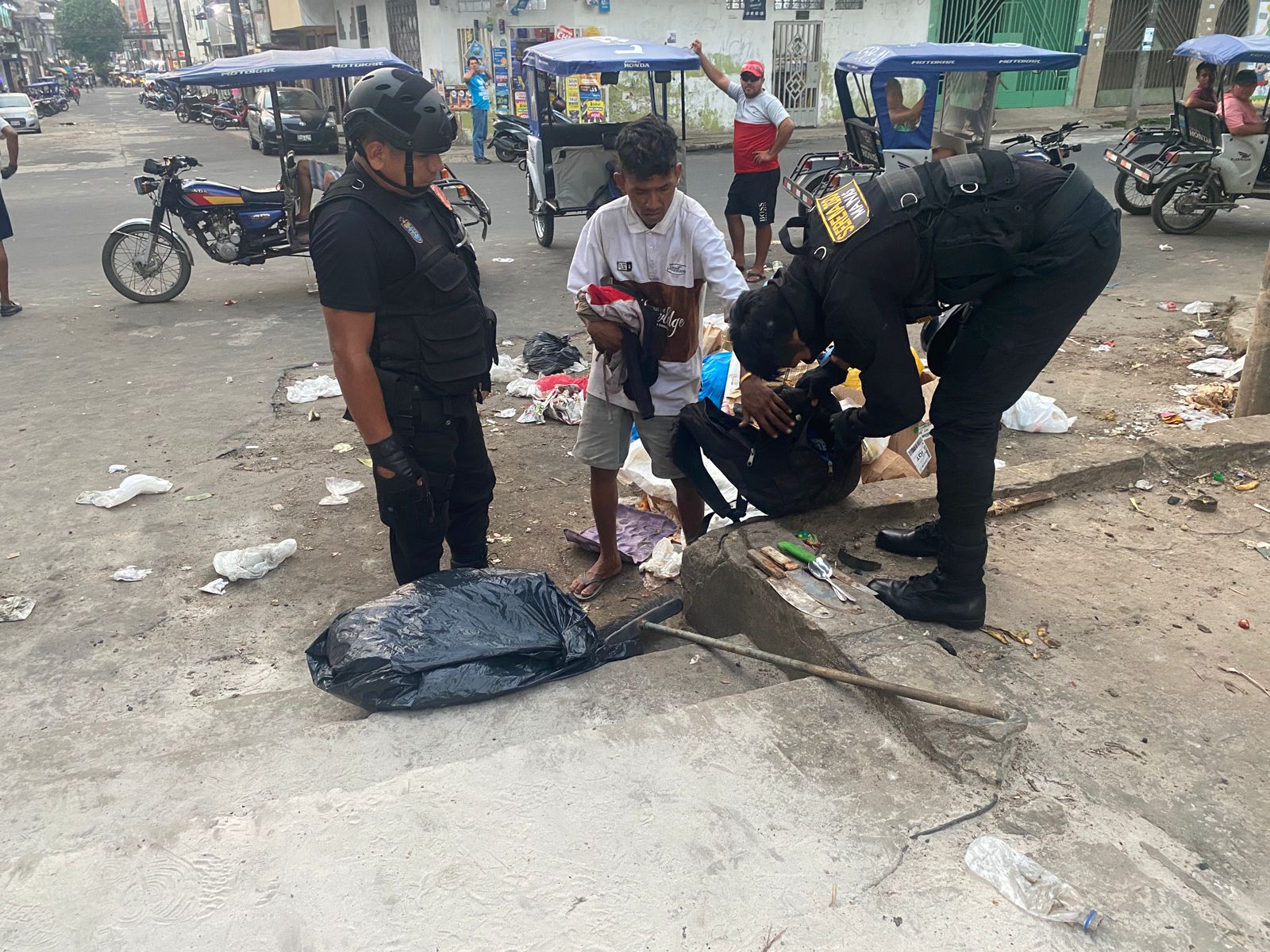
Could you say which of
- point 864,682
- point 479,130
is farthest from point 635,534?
point 479,130

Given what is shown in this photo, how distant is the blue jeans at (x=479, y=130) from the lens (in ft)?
60.1

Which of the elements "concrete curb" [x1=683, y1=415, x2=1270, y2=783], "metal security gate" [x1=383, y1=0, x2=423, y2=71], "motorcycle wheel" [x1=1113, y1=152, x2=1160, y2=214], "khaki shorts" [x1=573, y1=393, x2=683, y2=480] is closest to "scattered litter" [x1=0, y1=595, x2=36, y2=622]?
"khaki shorts" [x1=573, y1=393, x2=683, y2=480]

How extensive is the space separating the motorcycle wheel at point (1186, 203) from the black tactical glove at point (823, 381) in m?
8.05

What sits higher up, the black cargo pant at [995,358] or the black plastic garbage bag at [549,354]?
the black cargo pant at [995,358]

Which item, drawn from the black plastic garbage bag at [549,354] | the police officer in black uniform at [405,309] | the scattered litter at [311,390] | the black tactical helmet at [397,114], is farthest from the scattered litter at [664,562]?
the scattered litter at [311,390]

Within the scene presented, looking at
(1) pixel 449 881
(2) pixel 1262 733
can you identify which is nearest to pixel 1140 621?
(2) pixel 1262 733

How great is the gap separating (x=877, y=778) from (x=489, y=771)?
33.3 inches

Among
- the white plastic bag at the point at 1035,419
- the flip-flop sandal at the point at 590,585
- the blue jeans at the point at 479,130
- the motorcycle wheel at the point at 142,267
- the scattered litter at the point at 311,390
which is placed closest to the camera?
the flip-flop sandal at the point at 590,585

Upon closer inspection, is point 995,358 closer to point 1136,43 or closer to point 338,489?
point 338,489

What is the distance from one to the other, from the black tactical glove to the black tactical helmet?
1.30 m

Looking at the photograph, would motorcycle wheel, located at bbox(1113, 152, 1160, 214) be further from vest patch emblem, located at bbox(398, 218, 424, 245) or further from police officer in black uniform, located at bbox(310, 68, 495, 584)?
vest patch emblem, located at bbox(398, 218, 424, 245)

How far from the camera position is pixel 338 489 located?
4.48 m

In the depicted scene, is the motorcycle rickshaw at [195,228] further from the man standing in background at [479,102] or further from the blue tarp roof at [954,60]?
the man standing in background at [479,102]

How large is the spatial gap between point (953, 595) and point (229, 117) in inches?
1305
